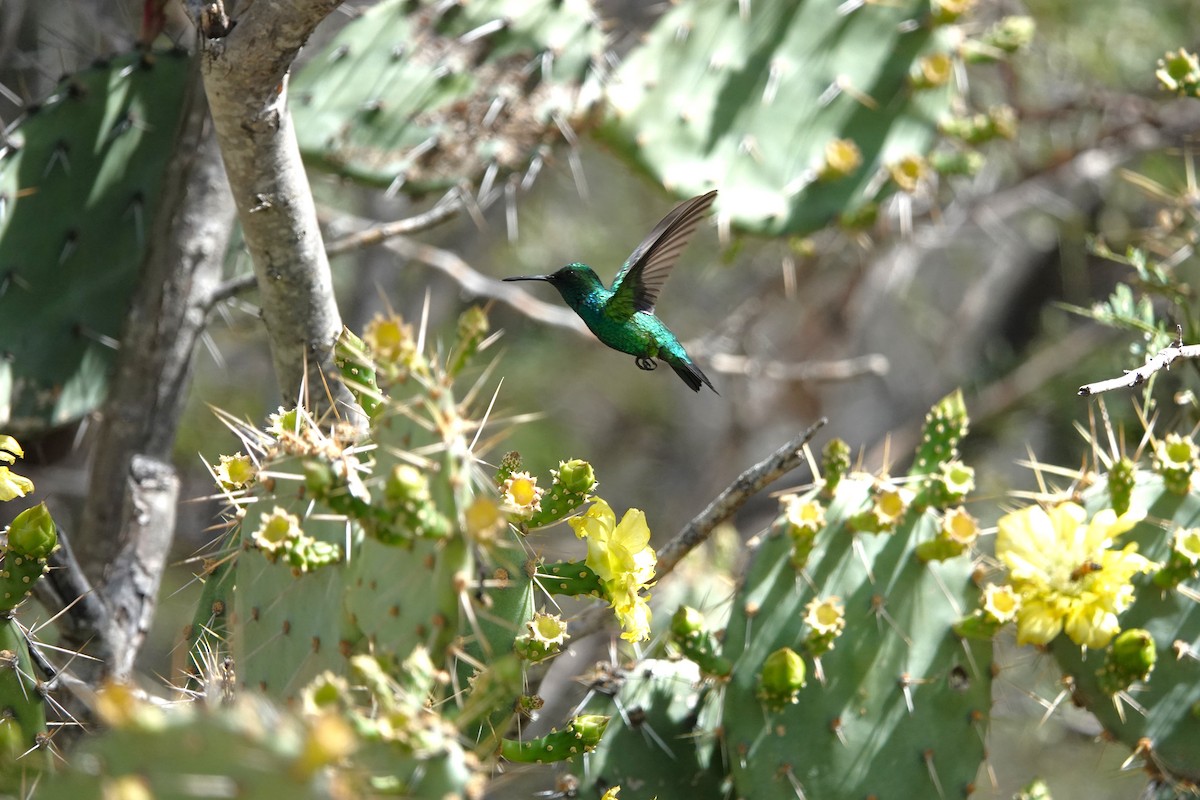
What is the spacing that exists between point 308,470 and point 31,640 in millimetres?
698

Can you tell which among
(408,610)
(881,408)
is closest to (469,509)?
(408,610)

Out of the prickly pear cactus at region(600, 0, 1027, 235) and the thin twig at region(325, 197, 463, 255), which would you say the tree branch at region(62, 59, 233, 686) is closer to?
the thin twig at region(325, 197, 463, 255)

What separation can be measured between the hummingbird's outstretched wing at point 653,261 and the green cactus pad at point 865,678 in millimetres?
511

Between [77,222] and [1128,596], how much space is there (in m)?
2.00

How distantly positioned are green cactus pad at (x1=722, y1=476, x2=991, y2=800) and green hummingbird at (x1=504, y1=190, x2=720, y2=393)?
40 cm

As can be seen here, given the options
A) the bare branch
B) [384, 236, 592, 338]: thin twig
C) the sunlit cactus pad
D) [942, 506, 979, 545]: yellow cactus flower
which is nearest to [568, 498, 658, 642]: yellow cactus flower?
[942, 506, 979, 545]: yellow cactus flower

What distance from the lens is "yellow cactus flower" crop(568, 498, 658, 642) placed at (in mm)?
1428

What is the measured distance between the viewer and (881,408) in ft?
20.9

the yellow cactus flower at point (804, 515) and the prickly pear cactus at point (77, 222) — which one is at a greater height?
the prickly pear cactus at point (77, 222)

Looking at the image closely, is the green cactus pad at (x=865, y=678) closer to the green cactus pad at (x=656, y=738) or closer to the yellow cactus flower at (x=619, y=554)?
the green cactus pad at (x=656, y=738)

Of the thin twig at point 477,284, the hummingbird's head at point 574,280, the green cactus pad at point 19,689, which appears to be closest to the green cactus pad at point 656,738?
the hummingbird's head at point 574,280

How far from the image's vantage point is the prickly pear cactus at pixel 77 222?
2189 millimetres

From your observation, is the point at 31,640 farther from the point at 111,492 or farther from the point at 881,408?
the point at 881,408

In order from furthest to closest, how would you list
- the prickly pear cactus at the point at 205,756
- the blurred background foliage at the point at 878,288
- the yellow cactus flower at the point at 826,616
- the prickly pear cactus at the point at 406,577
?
the blurred background foliage at the point at 878,288 → the yellow cactus flower at the point at 826,616 → the prickly pear cactus at the point at 406,577 → the prickly pear cactus at the point at 205,756
